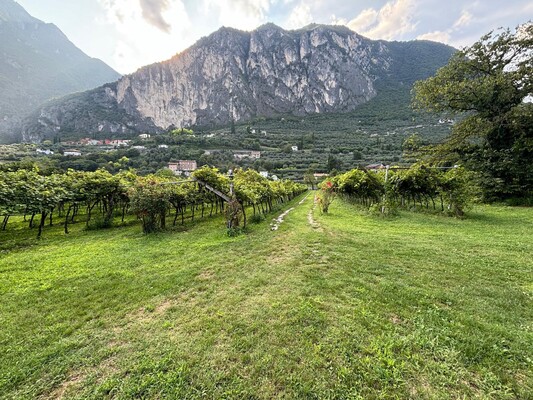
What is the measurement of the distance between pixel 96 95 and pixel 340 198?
176 m

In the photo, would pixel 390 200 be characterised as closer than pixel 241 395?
No

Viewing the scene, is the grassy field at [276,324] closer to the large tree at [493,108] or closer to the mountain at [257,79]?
the large tree at [493,108]

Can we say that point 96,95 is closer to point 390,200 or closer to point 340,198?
point 340,198

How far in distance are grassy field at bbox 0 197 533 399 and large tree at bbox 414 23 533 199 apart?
14523mm

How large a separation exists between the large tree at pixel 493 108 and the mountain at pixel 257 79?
12932cm

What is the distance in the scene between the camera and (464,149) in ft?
66.5

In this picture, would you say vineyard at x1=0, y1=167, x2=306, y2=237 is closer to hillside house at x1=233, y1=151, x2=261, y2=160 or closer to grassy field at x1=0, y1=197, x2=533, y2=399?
grassy field at x1=0, y1=197, x2=533, y2=399

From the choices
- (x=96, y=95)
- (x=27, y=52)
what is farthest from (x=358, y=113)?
(x=27, y=52)

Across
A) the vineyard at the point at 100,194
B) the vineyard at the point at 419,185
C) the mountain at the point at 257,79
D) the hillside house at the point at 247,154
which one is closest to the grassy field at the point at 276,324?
the vineyard at the point at 100,194

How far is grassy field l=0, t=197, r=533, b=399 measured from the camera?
2.94 meters

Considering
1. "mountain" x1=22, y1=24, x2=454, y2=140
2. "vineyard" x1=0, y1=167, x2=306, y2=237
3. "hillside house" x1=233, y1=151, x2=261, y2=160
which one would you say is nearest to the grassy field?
"vineyard" x1=0, y1=167, x2=306, y2=237

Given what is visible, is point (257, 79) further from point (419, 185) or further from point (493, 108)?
point (419, 185)

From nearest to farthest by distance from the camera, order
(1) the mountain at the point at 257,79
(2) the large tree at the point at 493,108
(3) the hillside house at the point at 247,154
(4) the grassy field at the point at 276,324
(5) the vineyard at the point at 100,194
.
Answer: (4) the grassy field at the point at 276,324 → (5) the vineyard at the point at 100,194 → (2) the large tree at the point at 493,108 → (3) the hillside house at the point at 247,154 → (1) the mountain at the point at 257,79

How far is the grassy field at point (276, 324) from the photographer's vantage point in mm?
2943
